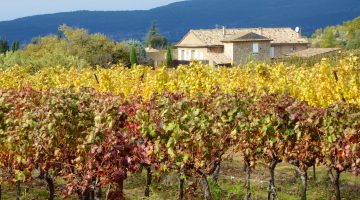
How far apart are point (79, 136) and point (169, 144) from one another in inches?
56.2

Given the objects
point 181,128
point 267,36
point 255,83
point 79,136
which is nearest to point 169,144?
point 181,128

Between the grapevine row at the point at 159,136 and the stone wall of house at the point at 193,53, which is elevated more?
the stone wall of house at the point at 193,53

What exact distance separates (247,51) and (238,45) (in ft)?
4.11

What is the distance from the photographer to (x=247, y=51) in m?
58.1

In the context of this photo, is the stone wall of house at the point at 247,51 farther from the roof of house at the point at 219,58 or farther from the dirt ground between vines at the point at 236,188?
the dirt ground between vines at the point at 236,188

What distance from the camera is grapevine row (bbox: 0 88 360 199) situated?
25.0 feet

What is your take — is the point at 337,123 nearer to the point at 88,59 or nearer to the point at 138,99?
the point at 138,99

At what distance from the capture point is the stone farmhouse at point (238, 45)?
57.3 m

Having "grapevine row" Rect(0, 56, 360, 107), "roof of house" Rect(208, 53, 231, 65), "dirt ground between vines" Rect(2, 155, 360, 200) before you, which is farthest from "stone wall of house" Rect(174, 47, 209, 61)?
"dirt ground between vines" Rect(2, 155, 360, 200)

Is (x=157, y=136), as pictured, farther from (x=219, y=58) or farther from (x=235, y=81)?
(x=219, y=58)

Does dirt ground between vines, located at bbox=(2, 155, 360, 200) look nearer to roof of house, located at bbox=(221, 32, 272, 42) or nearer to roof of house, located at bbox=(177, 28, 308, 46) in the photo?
roof of house, located at bbox=(221, 32, 272, 42)

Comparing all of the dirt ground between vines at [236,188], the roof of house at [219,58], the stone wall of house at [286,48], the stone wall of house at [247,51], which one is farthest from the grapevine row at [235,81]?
the stone wall of house at [286,48]

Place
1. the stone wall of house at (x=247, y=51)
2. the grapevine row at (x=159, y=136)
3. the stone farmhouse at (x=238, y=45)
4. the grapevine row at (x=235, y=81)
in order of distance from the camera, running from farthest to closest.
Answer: the stone farmhouse at (x=238, y=45) < the stone wall of house at (x=247, y=51) < the grapevine row at (x=235, y=81) < the grapevine row at (x=159, y=136)

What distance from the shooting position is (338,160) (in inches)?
378
